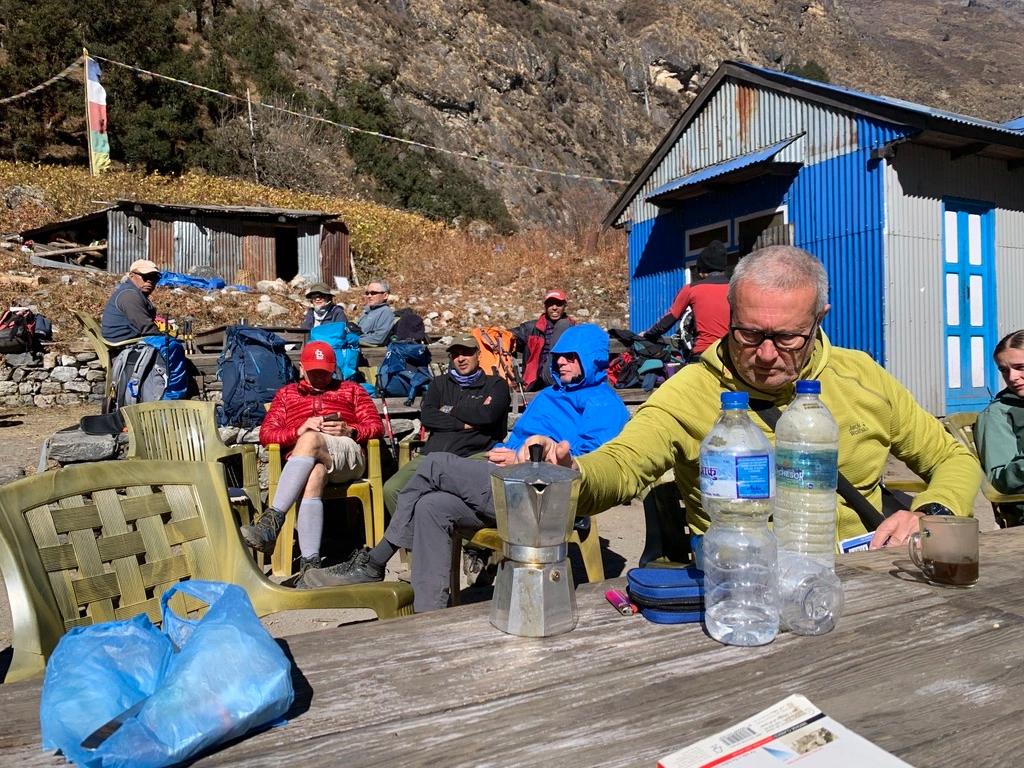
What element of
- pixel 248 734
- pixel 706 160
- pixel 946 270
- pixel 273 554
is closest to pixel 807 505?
pixel 248 734

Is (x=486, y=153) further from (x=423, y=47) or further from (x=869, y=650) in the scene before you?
(x=869, y=650)

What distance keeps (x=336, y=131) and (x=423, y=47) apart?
10.7 m

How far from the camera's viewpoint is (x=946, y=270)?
9.59 meters

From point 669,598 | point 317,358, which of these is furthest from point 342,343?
point 669,598

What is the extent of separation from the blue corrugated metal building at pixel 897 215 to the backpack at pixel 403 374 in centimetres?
539

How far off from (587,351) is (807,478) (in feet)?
8.24

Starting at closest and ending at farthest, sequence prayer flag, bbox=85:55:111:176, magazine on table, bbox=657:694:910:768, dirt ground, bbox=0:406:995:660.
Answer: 1. magazine on table, bbox=657:694:910:768
2. dirt ground, bbox=0:406:995:660
3. prayer flag, bbox=85:55:111:176

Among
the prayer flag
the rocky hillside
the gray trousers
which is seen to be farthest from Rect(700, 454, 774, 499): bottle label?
the rocky hillside

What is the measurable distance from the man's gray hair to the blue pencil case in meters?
0.95

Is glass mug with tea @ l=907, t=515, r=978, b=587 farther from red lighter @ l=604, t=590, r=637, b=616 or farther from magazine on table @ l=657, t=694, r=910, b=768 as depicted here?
magazine on table @ l=657, t=694, r=910, b=768

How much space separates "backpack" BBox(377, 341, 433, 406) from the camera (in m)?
6.85

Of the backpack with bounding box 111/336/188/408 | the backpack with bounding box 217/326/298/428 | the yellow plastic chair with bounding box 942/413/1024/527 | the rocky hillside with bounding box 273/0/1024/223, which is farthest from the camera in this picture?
the rocky hillside with bounding box 273/0/1024/223

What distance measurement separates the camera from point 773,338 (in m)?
2.17

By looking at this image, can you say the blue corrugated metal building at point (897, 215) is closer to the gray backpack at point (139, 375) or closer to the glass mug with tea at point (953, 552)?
the gray backpack at point (139, 375)
